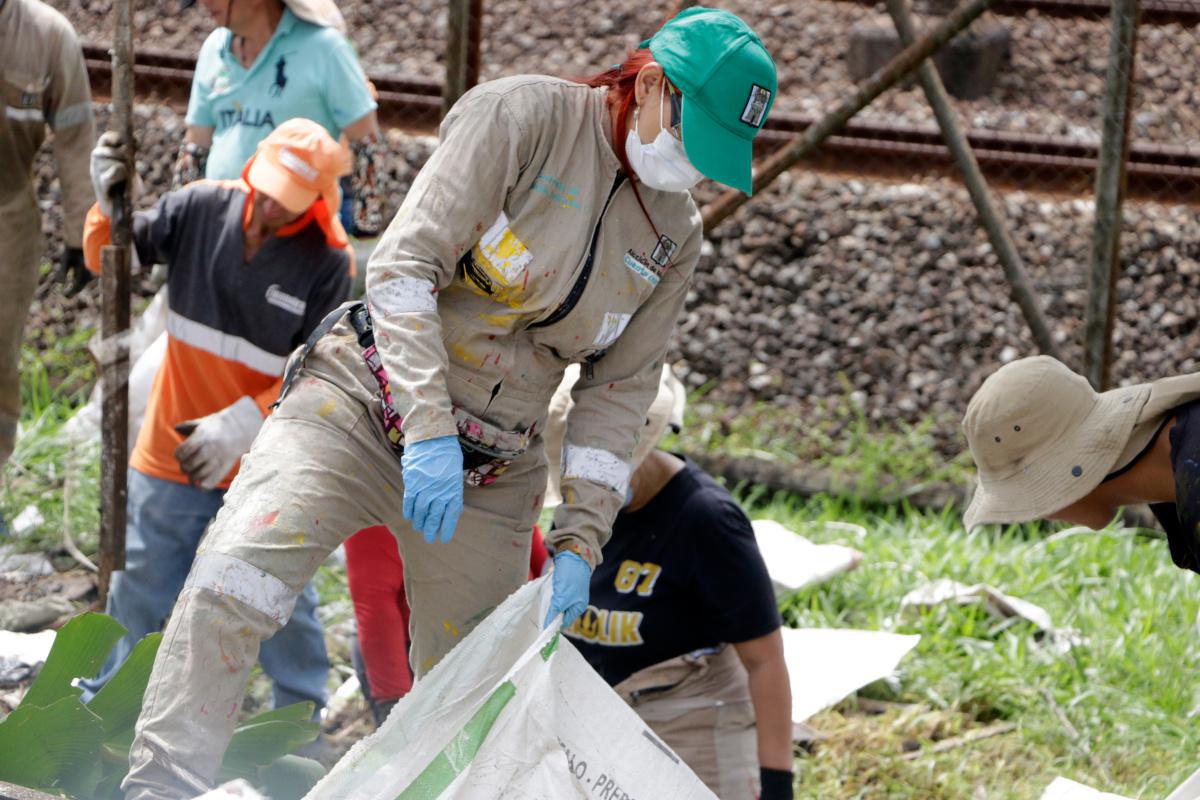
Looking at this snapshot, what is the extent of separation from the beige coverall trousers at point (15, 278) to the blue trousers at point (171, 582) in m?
1.05

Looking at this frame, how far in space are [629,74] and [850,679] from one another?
204 cm

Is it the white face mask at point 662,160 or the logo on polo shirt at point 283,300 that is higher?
the white face mask at point 662,160

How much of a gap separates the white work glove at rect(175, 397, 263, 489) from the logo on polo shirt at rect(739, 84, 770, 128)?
1503 millimetres

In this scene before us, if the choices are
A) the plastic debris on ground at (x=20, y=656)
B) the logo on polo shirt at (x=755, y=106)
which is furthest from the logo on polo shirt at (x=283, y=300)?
the logo on polo shirt at (x=755, y=106)

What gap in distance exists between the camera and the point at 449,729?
2297mm

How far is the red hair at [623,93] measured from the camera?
2.65 meters

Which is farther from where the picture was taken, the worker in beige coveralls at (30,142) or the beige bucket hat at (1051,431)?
the worker in beige coveralls at (30,142)

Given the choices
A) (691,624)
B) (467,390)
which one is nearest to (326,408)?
(467,390)

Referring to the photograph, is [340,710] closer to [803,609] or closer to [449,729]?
[803,609]

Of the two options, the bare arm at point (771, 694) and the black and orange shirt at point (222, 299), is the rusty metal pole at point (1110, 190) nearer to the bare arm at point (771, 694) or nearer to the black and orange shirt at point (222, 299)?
the bare arm at point (771, 694)

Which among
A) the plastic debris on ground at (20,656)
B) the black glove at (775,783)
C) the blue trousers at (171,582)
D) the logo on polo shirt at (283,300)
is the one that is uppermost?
the logo on polo shirt at (283,300)

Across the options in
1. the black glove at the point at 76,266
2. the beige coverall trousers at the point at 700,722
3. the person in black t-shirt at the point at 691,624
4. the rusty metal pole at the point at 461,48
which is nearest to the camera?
the person in black t-shirt at the point at 691,624

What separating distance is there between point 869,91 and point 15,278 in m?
2.70

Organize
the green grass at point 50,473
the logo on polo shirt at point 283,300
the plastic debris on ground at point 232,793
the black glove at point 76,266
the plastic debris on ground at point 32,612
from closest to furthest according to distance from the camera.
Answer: the plastic debris on ground at point 232,793, the logo on polo shirt at point 283,300, the plastic debris on ground at point 32,612, the black glove at point 76,266, the green grass at point 50,473
